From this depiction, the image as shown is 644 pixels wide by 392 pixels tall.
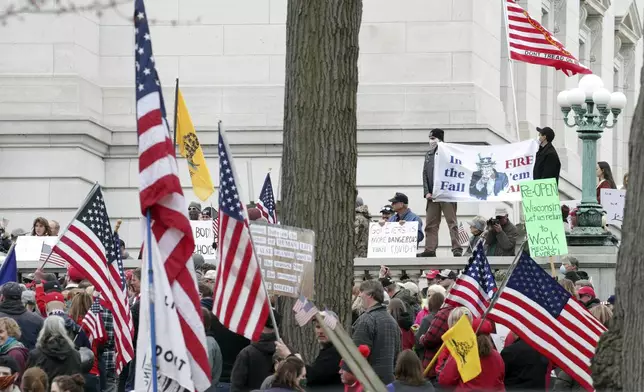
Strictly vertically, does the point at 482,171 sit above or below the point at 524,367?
above

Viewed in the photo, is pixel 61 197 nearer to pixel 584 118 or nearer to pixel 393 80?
pixel 393 80

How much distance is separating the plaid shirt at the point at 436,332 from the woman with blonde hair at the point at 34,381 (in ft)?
11.0

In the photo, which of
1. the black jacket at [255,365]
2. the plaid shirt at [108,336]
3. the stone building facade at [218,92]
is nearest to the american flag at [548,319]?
the black jacket at [255,365]

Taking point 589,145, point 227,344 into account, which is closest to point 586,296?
point 227,344

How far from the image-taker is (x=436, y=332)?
14.9m

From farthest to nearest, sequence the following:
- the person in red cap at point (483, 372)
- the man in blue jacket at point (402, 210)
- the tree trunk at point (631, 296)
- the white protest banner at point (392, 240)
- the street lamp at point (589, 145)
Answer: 1. the white protest banner at point (392, 240)
2. the man in blue jacket at point (402, 210)
3. the street lamp at point (589, 145)
4. the person in red cap at point (483, 372)
5. the tree trunk at point (631, 296)

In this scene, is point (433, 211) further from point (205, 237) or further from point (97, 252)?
point (97, 252)

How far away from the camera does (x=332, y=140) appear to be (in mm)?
14102

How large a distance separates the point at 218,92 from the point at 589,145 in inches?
355

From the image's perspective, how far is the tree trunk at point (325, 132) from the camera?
14039 mm

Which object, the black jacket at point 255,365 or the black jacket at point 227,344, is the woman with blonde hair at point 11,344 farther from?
the black jacket at point 255,365

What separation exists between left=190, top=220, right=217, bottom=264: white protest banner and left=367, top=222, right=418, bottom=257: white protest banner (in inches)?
85.2

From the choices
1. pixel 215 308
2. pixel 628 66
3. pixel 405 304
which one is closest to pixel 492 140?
pixel 405 304

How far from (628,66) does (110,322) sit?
117 feet
